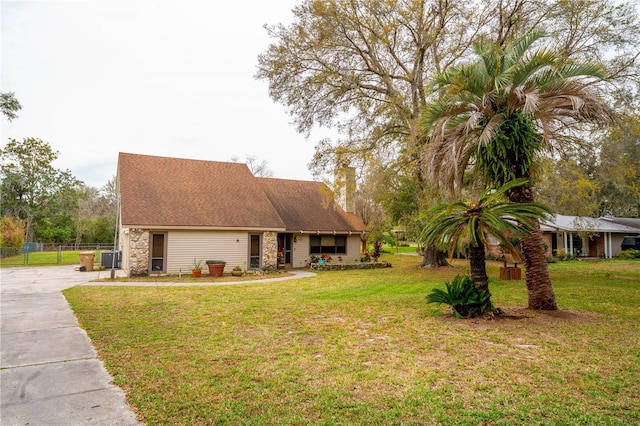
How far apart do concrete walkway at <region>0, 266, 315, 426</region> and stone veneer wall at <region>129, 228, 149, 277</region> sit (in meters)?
6.77

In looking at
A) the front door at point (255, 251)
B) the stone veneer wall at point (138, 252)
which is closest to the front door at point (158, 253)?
the stone veneer wall at point (138, 252)

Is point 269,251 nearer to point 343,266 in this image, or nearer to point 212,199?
point 212,199

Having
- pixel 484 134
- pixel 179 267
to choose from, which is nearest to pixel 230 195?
pixel 179 267

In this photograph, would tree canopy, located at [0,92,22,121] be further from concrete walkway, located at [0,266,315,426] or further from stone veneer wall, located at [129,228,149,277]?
concrete walkway, located at [0,266,315,426]

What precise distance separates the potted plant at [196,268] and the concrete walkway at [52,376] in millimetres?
7310

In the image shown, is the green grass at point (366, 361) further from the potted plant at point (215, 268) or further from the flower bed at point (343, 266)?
the flower bed at point (343, 266)

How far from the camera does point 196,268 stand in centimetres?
1650

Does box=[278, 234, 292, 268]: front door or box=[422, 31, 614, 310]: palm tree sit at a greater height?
box=[422, 31, 614, 310]: palm tree


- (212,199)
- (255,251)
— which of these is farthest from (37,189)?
(255,251)

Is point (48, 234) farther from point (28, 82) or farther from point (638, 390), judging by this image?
point (638, 390)

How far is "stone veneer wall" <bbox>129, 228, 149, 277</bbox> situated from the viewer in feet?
51.6

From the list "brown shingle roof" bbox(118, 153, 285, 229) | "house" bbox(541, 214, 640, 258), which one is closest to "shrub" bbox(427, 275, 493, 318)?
"brown shingle roof" bbox(118, 153, 285, 229)

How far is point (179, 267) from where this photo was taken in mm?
16656

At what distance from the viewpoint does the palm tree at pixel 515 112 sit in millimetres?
7863
